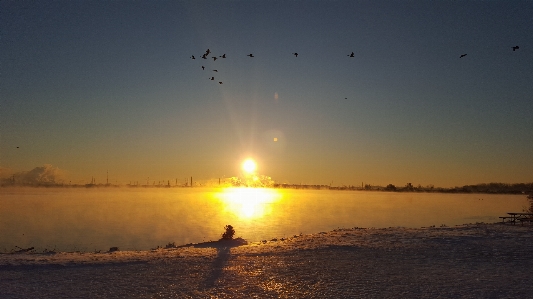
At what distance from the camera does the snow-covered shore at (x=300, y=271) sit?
11.5 m

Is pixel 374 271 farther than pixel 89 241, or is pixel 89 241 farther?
pixel 89 241

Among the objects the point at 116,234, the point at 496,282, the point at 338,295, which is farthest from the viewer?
the point at 116,234

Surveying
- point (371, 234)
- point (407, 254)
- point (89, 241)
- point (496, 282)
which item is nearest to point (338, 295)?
point (496, 282)

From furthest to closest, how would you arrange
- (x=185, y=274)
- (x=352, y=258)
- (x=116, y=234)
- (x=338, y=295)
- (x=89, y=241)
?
(x=116, y=234), (x=89, y=241), (x=352, y=258), (x=185, y=274), (x=338, y=295)

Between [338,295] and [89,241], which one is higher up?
[338,295]

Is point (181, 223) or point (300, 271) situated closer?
point (300, 271)

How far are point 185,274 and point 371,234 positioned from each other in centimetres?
1155

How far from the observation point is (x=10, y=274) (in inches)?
541

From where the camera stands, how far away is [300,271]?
45.8ft

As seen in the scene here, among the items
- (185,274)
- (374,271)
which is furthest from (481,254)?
(185,274)

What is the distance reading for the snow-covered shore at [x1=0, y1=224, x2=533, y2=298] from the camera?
11.5 meters

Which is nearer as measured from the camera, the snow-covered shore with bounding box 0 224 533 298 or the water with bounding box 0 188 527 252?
the snow-covered shore with bounding box 0 224 533 298

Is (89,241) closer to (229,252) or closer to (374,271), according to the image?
(229,252)

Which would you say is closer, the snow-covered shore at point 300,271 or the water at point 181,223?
the snow-covered shore at point 300,271
